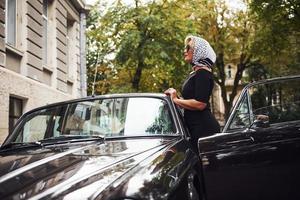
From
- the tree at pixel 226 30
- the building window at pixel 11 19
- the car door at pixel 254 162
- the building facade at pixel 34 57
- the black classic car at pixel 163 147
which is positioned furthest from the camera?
the tree at pixel 226 30

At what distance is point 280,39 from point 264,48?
1249 mm

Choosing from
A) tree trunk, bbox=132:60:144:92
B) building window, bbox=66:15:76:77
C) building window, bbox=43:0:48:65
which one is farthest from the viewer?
tree trunk, bbox=132:60:144:92

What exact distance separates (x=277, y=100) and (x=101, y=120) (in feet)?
5.97

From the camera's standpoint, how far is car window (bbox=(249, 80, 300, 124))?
15.6ft

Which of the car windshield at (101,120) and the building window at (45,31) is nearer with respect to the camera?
the car windshield at (101,120)

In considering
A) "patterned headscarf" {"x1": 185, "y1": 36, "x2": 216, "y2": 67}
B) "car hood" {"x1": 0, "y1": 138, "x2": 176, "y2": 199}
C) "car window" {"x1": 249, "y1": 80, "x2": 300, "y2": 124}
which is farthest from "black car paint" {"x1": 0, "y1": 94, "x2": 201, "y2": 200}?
"patterned headscarf" {"x1": 185, "y1": 36, "x2": 216, "y2": 67}

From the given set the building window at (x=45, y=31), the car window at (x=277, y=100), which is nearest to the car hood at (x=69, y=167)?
the car window at (x=277, y=100)

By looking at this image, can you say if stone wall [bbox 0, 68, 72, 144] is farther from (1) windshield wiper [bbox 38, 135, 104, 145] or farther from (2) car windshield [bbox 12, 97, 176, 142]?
(1) windshield wiper [bbox 38, 135, 104, 145]

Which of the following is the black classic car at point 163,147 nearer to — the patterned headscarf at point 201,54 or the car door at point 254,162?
the car door at point 254,162

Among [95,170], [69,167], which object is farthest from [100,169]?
[69,167]

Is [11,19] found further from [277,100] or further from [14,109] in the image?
[277,100]

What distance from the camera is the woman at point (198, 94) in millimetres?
4785

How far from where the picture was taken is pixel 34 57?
44.4 feet

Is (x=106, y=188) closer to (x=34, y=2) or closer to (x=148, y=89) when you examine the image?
(x=34, y=2)
